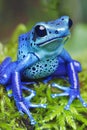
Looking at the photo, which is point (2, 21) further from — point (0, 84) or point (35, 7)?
point (0, 84)

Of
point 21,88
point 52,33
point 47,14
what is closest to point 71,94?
point 21,88

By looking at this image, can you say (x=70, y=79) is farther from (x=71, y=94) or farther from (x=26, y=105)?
(x=26, y=105)

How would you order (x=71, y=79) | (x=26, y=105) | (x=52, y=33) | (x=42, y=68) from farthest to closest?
(x=71, y=79) < (x=42, y=68) < (x=26, y=105) < (x=52, y=33)

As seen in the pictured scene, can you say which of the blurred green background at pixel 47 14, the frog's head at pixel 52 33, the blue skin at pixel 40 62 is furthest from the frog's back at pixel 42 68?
the blurred green background at pixel 47 14

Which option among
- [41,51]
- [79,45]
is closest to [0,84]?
[41,51]

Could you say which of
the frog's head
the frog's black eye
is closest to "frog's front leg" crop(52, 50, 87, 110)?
the frog's head

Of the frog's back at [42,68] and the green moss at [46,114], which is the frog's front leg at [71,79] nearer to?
the green moss at [46,114]
